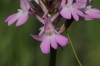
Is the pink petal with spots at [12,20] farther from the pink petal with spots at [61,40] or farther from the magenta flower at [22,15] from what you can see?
the pink petal with spots at [61,40]

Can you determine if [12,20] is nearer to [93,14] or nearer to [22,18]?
[22,18]

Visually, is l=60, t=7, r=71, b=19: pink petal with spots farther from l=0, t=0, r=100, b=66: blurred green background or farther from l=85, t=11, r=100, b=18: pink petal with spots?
l=0, t=0, r=100, b=66: blurred green background

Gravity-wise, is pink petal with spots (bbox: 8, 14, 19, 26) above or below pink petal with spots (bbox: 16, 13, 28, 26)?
above

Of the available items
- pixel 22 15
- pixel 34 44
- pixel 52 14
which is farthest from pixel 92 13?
pixel 34 44

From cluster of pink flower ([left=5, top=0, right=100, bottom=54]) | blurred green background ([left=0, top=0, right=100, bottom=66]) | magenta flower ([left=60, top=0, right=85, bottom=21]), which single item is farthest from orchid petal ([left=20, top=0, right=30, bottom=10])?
blurred green background ([left=0, top=0, right=100, bottom=66])

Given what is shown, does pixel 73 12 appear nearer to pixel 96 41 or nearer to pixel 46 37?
pixel 46 37

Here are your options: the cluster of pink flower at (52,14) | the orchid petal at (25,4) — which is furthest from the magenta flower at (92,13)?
the orchid petal at (25,4)
